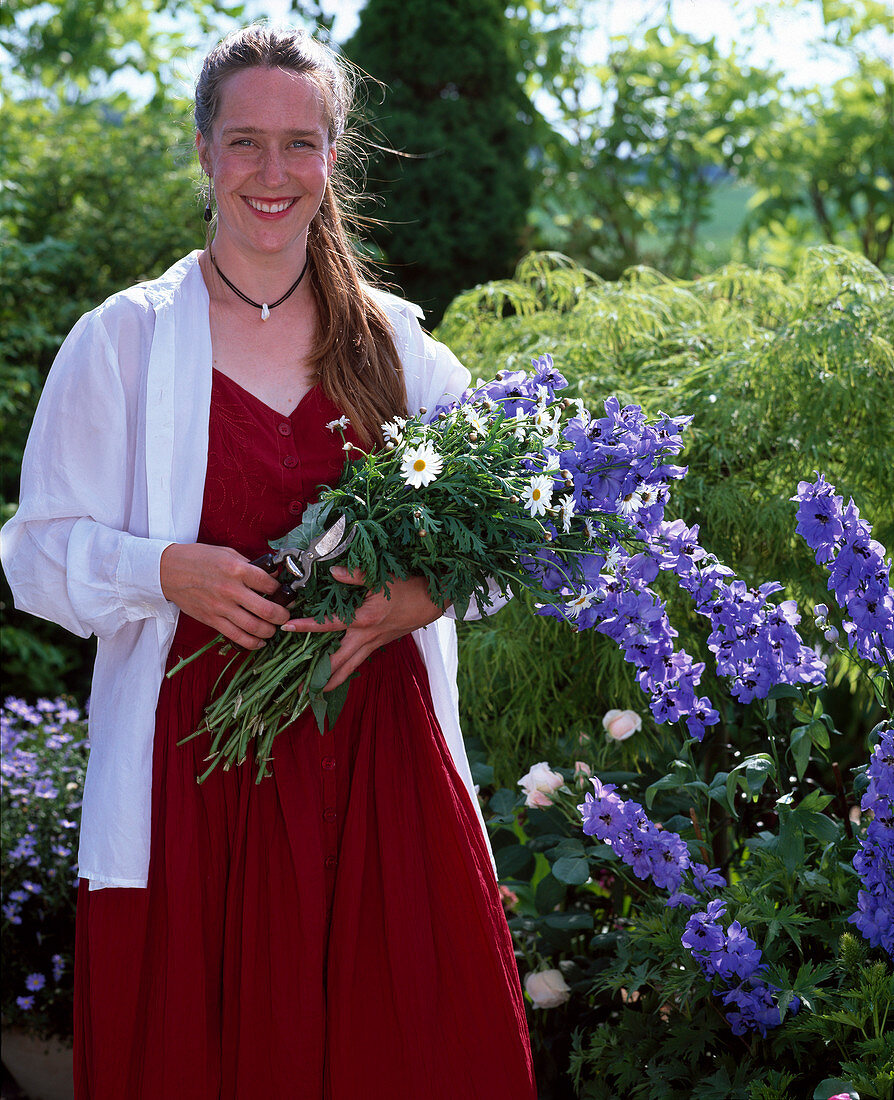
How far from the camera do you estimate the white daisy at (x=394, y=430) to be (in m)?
1.59

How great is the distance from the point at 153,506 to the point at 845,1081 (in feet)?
4.08

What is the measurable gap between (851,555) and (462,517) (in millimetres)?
603

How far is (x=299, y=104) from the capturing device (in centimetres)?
167

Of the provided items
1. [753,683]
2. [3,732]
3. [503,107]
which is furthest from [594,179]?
[753,683]

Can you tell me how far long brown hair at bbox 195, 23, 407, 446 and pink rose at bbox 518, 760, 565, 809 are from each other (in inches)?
31.9

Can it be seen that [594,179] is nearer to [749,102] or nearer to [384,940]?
[749,102]

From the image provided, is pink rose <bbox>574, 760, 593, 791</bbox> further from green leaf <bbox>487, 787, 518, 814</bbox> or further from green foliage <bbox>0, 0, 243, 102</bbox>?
green foliage <bbox>0, 0, 243, 102</bbox>

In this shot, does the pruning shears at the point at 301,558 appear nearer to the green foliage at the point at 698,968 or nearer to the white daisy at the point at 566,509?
the white daisy at the point at 566,509

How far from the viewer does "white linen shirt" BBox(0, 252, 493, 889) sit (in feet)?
5.19

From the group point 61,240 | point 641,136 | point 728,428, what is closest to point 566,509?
point 728,428

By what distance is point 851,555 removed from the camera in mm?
1694

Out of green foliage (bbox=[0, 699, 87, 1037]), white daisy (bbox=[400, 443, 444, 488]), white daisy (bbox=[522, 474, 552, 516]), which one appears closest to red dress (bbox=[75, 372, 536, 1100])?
white daisy (bbox=[400, 443, 444, 488])

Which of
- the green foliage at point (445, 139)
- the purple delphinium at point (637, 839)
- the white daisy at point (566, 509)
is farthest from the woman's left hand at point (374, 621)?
the green foliage at point (445, 139)

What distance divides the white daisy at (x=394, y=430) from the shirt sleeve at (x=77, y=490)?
35 centimetres
